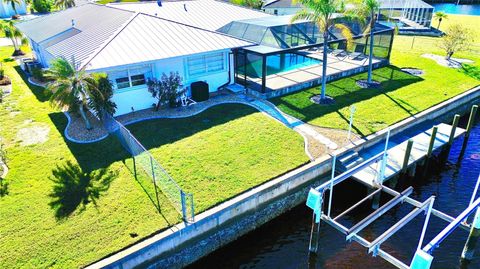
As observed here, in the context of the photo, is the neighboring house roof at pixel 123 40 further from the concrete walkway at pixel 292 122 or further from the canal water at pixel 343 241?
the canal water at pixel 343 241

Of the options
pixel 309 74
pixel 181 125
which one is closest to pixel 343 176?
pixel 181 125

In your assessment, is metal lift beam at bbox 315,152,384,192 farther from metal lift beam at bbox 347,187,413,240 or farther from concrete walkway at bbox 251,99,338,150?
concrete walkway at bbox 251,99,338,150

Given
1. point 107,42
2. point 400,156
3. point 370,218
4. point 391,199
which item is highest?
point 107,42

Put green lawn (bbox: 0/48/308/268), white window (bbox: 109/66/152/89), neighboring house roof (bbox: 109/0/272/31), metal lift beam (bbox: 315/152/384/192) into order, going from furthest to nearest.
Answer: neighboring house roof (bbox: 109/0/272/31) → white window (bbox: 109/66/152/89) → metal lift beam (bbox: 315/152/384/192) → green lawn (bbox: 0/48/308/268)

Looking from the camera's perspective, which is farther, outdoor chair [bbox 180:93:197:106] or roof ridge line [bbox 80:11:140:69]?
outdoor chair [bbox 180:93:197:106]

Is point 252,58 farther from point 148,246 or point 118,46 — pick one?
point 148,246

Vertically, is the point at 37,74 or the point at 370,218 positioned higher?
the point at 37,74

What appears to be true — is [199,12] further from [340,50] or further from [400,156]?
[400,156]

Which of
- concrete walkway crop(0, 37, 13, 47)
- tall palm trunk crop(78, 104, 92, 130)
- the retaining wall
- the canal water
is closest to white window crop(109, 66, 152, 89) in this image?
tall palm trunk crop(78, 104, 92, 130)
